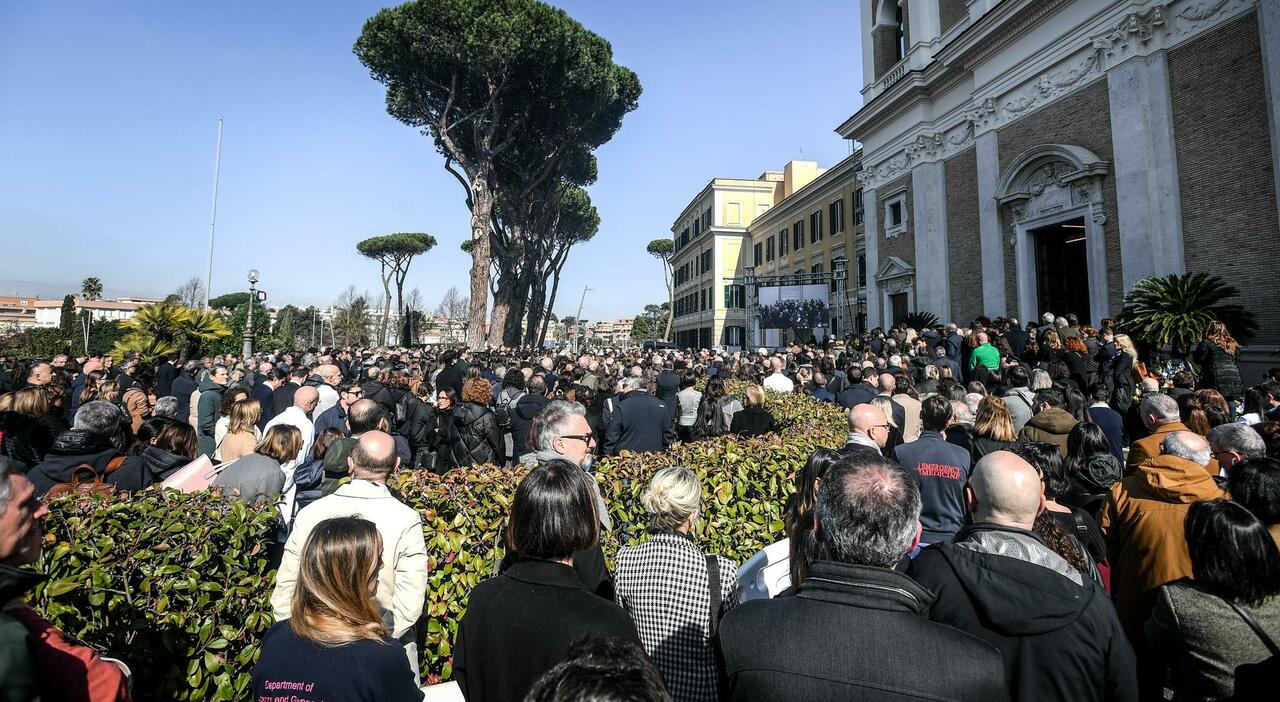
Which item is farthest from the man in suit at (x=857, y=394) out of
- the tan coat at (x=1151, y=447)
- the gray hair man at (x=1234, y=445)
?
the gray hair man at (x=1234, y=445)

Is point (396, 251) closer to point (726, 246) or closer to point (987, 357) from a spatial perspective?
point (726, 246)

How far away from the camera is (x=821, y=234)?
123 feet

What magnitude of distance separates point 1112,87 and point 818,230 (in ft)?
75.4

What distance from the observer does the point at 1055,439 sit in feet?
16.2

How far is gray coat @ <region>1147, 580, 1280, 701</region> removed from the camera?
6.82 ft

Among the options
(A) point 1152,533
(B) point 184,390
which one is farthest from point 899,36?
(B) point 184,390

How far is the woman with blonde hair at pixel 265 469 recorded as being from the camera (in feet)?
12.8

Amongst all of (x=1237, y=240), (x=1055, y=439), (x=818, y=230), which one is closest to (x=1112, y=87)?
(x=1237, y=240)

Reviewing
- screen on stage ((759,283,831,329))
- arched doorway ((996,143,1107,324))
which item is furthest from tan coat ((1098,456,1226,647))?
screen on stage ((759,283,831,329))

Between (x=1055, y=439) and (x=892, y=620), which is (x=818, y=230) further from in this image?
(x=892, y=620)

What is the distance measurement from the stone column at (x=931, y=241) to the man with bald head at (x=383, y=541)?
22524mm

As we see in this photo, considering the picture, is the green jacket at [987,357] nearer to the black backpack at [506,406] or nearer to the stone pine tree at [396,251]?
the black backpack at [506,406]

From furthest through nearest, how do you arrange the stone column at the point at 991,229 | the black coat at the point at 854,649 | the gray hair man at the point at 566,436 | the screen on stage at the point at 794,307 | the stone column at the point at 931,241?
the screen on stage at the point at 794,307 < the stone column at the point at 931,241 < the stone column at the point at 991,229 < the gray hair man at the point at 566,436 < the black coat at the point at 854,649

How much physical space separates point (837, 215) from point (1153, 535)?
35.2m
